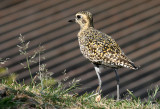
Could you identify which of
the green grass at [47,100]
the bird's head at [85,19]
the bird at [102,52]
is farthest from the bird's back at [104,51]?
the green grass at [47,100]

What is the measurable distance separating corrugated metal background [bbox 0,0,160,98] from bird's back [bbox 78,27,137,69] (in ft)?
6.34

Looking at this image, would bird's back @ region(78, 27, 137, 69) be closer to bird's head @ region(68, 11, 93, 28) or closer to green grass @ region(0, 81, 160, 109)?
bird's head @ region(68, 11, 93, 28)

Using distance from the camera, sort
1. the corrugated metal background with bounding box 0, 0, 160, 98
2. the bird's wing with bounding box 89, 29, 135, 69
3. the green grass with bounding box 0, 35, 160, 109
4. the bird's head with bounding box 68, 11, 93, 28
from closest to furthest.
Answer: the green grass with bounding box 0, 35, 160, 109 < the bird's wing with bounding box 89, 29, 135, 69 < the bird's head with bounding box 68, 11, 93, 28 < the corrugated metal background with bounding box 0, 0, 160, 98

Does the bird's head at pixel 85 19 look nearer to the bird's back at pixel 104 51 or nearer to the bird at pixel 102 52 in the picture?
the bird at pixel 102 52

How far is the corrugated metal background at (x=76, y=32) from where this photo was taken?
9227 millimetres

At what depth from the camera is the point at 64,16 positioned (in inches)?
409

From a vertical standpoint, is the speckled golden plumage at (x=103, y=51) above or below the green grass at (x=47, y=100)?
above

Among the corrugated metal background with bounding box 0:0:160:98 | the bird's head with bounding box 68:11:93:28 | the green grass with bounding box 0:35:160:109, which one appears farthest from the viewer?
the corrugated metal background with bounding box 0:0:160:98

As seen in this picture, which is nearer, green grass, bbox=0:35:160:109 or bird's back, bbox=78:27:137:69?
green grass, bbox=0:35:160:109

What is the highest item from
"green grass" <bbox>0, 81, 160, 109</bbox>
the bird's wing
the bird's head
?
the bird's head

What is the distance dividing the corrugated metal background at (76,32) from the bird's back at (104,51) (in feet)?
6.34

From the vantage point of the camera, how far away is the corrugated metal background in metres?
9.23

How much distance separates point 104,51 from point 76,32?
3.18 m

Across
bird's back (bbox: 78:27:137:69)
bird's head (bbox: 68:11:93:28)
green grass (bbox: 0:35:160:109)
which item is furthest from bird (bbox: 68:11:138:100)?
green grass (bbox: 0:35:160:109)
